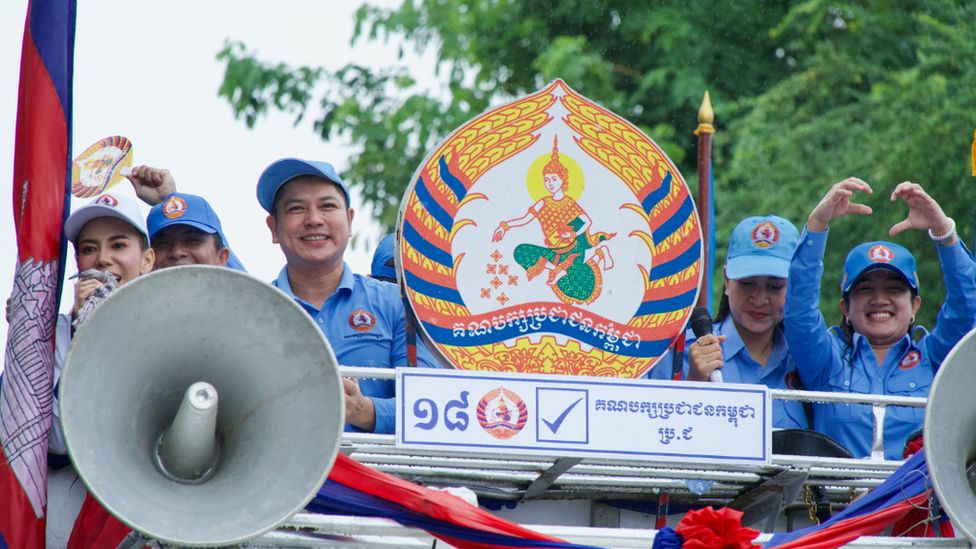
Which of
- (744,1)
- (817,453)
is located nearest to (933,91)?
(744,1)

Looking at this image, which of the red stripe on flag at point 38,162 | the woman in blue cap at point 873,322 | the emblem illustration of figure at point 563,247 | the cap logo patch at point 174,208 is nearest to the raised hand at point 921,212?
the woman in blue cap at point 873,322

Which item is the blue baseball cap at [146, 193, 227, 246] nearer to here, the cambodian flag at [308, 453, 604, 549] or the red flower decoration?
the cambodian flag at [308, 453, 604, 549]

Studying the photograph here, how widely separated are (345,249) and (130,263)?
0.83 m

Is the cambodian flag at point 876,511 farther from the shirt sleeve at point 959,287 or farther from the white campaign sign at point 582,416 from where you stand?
the shirt sleeve at point 959,287

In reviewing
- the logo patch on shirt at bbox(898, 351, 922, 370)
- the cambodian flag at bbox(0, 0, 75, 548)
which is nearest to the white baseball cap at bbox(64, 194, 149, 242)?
the cambodian flag at bbox(0, 0, 75, 548)

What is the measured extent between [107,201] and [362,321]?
3.41 ft

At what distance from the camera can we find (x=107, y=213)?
5.98 meters

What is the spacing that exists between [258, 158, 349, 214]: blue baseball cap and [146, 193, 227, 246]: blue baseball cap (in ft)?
0.89

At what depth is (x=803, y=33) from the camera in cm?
1470

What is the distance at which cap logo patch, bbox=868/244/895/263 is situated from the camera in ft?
21.9

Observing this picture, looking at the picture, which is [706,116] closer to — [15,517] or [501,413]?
[501,413]

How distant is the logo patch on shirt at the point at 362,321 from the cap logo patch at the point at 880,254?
83.1 inches

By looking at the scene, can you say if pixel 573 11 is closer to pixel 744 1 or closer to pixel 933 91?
pixel 744 1

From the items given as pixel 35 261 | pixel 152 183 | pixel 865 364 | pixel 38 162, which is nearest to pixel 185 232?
pixel 152 183
